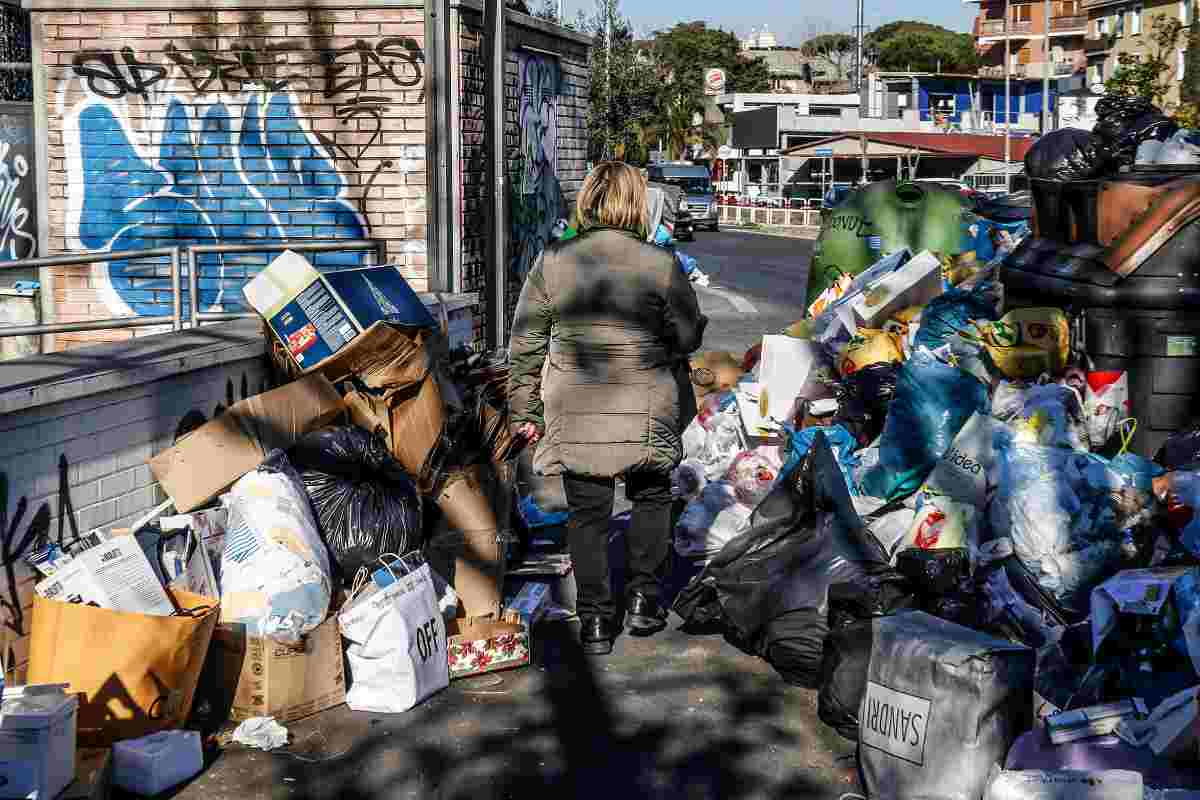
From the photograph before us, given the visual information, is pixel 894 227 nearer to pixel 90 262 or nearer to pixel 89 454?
pixel 90 262

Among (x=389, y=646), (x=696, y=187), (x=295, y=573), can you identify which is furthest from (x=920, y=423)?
(x=696, y=187)

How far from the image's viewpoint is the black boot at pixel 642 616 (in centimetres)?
560

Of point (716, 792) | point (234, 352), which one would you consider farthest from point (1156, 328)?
point (234, 352)

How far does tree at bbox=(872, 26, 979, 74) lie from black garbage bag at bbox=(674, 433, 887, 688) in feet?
362

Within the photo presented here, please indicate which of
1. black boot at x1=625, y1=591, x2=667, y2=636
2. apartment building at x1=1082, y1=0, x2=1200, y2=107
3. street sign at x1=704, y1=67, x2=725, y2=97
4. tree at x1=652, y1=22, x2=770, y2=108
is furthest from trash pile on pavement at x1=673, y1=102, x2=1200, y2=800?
tree at x1=652, y1=22, x2=770, y2=108

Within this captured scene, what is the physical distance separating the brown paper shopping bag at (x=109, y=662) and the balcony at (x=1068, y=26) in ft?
339

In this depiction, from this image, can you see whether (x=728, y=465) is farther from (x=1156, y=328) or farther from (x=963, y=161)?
(x=963, y=161)

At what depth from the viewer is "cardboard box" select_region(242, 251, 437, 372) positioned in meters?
6.20

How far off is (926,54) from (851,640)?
382 ft

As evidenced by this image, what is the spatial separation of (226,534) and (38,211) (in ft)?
18.1

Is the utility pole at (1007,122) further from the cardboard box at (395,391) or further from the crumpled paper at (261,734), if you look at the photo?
the crumpled paper at (261,734)

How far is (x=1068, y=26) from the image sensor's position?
103062 millimetres

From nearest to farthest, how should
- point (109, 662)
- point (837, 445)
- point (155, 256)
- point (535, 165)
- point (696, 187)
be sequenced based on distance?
point (109, 662) < point (155, 256) < point (837, 445) < point (535, 165) < point (696, 187)

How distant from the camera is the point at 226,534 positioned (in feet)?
16.6
